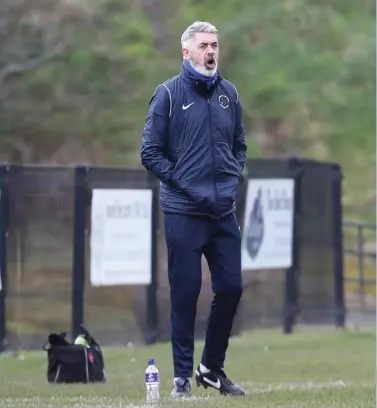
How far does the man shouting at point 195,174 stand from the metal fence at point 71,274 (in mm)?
5408

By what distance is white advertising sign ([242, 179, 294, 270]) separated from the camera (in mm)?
15125

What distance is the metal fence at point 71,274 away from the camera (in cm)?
1319

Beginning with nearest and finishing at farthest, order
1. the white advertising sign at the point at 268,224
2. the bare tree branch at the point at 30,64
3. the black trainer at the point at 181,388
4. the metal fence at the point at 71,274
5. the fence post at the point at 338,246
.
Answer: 1. the black trainer at the point at 181,388
2. the metal fence at the point at 71,274
3. the white advertising sign at the point at 268,224
4. the fence post at the point at 338,246
5. the bare tree branch at the point at 30,64

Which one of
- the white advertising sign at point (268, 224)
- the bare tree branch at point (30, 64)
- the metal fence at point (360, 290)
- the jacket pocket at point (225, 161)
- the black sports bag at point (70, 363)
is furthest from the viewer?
the bare tree branch at point (30, 64)

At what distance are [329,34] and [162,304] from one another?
14.8 m

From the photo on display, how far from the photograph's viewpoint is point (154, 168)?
769 centimetres

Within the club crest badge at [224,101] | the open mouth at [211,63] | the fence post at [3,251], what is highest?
the open mouth at [211,63]

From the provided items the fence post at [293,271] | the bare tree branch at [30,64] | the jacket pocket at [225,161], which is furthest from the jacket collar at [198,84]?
the bare tree branch at [30,64]

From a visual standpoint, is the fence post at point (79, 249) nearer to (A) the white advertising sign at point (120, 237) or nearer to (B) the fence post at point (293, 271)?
(A) the white advertising sign at point (120, 237)

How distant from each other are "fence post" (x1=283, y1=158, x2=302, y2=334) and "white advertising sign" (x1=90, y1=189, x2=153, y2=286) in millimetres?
2319

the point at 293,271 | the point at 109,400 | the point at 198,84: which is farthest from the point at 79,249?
the point at 198,84

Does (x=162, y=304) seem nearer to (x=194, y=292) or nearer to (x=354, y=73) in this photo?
(x=194, y=292)

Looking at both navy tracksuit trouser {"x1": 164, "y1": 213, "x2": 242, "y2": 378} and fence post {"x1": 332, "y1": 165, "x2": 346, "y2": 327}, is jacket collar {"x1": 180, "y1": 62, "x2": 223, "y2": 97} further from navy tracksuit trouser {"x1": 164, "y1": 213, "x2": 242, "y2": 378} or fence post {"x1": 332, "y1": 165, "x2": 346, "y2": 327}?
fence post {"x1": 332, "y1": 165, "x2": 346, "y2": 327}

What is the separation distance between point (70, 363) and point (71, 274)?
12.9ft
